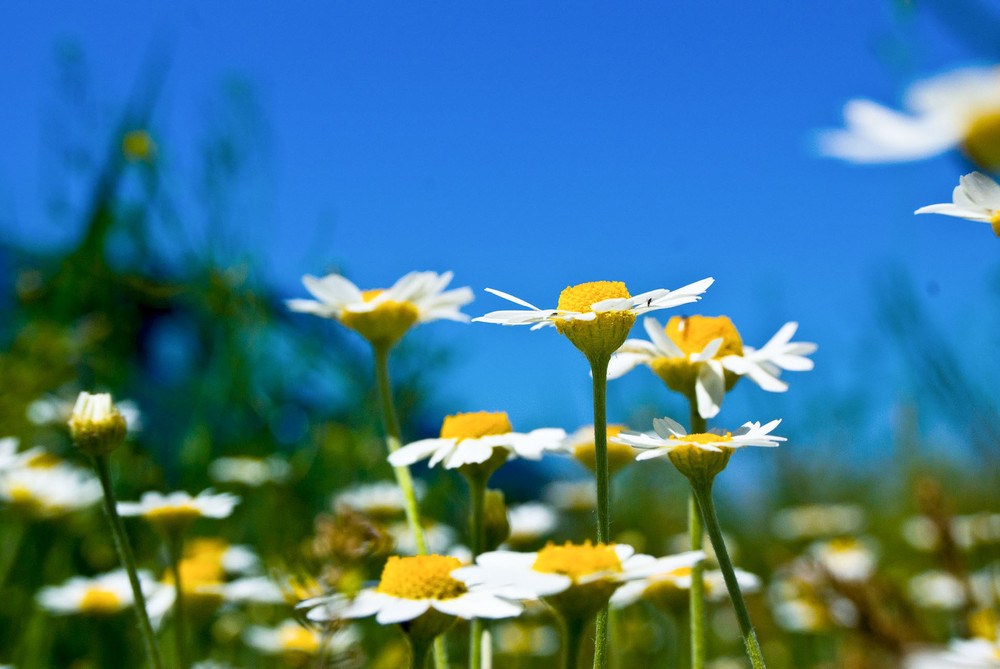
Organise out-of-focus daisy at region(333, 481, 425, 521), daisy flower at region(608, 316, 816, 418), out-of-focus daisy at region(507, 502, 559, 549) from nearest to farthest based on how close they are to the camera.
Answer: daisy flower at region(608, 316, 816, 418) < out-of-focus daisy at region(507, 502, 559, 549) < out-of-focus daisy at region(333, 481, 425, 521)

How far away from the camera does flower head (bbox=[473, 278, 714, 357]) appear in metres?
0.68

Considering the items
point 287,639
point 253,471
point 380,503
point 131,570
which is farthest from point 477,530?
A: point 253,471

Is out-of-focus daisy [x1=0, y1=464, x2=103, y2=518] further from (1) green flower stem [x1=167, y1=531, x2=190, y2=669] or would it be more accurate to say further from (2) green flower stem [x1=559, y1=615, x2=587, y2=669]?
(2) green flower stem [x1=559, y1=615, x2=587, y2=669]

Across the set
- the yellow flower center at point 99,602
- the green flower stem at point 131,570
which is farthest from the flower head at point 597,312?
the yellow flower center at point 99,602

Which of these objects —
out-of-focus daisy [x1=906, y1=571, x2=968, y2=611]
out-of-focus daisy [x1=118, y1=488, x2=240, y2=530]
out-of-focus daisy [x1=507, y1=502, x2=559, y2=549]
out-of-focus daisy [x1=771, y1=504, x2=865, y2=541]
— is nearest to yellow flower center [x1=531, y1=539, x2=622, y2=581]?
out-of-focus daisy [x1=118, y1=488, x2=240, y2=530]

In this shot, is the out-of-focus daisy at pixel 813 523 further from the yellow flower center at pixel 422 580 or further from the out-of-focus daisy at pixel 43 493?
the yellow flower center at pixel 422 580

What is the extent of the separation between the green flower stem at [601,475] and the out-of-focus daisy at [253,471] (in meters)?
1.88

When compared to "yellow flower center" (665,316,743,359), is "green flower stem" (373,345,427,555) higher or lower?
lower

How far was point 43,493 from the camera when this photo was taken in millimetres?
1779

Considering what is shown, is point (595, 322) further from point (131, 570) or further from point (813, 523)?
point (813, 523)

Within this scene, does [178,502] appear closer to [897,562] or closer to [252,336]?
[252,336]

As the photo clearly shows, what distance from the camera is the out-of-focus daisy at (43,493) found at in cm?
173

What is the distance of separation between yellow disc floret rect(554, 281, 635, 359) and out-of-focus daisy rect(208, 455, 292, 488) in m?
1.87

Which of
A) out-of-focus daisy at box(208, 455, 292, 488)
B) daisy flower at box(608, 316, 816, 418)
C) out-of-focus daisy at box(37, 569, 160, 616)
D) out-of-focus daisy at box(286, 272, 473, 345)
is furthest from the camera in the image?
out-of-focus daisy at box(208, 455, 292, 488)
